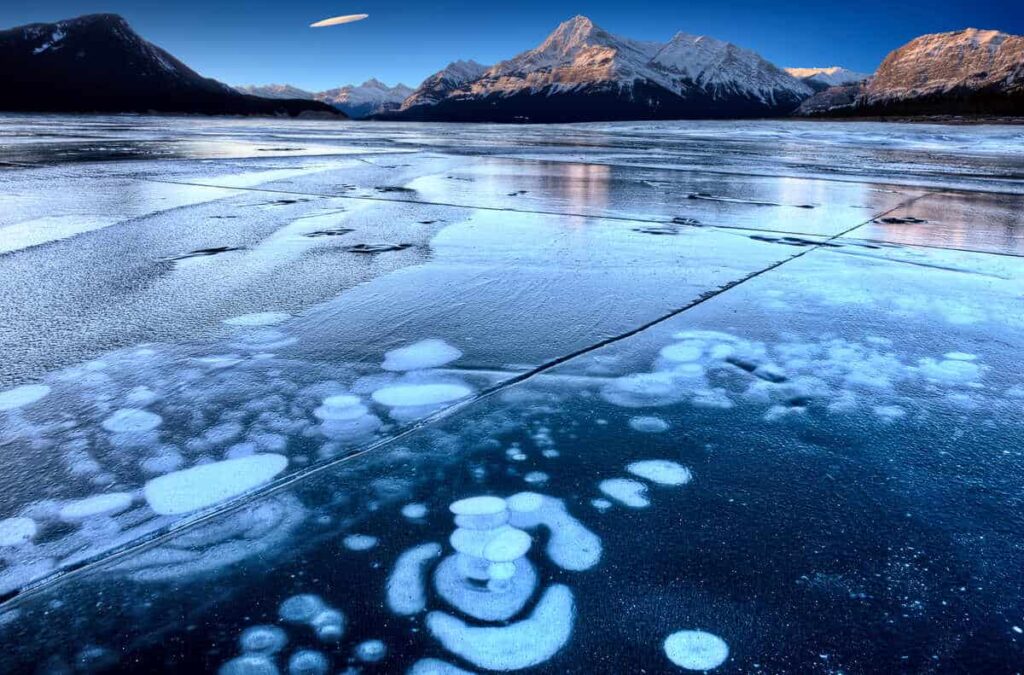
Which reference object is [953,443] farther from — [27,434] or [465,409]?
[27,434]

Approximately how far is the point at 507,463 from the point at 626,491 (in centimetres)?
29

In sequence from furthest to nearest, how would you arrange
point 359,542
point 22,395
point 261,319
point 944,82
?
point 944,82 → point 261,319 → point 22,395 → point 359,542

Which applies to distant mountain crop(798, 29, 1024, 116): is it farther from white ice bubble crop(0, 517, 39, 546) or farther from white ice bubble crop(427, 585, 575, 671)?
white ice bubble crop(0, 517, 39, 546)

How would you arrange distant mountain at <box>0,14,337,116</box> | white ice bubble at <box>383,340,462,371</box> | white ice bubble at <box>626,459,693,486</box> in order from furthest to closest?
distant mountain at <box>0,14,337,116</box> < white ice bubble at <box>383,340,462,371</box> < white ice bubble at <box>626,459,693,486</box>

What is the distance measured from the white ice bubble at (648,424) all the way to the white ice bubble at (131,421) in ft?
4.17

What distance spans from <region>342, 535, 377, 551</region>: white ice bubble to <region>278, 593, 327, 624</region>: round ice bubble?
5.3 inches

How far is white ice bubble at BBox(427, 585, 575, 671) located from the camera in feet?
3.22

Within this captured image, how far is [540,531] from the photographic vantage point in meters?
1.28

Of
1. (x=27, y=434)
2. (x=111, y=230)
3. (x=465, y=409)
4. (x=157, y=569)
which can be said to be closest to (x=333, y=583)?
(x=157, y=569)

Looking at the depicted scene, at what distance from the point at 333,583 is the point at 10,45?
23030 centimetres

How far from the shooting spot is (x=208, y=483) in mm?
1431

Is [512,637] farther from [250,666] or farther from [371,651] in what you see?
[250,666]

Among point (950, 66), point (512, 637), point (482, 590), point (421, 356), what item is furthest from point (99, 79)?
point (950, 66)

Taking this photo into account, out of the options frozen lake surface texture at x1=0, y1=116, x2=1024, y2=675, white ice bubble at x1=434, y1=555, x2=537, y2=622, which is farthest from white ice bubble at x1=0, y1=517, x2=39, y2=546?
white ice bubble at x1=434, y1=555, x2=537, y2=622
